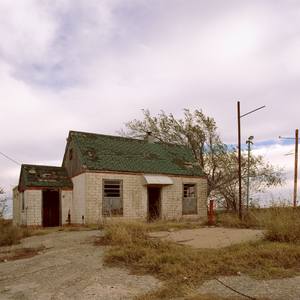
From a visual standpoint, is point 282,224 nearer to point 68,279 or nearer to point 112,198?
point 68,279

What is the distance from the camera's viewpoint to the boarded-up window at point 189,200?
78.0ft

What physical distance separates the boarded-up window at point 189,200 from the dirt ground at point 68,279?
48.4 feet

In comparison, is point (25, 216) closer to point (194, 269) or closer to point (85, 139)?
point (85, 139)

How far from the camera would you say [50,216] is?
22.0 m

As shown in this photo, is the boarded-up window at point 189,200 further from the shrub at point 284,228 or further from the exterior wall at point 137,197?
the shrub at point 284,228

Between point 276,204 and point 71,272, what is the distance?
6.86 metres

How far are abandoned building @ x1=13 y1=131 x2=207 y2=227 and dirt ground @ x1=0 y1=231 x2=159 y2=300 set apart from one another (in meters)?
11.4

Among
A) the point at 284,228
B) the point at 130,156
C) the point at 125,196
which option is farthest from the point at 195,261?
the point at 130,156

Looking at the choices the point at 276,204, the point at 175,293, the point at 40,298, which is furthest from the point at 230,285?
the point at 276,204

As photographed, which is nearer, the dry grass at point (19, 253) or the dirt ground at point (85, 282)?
the dirt ground at point (85, 282)

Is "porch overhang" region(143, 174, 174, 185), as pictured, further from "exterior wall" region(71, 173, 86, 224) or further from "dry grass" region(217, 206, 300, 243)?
"dry grass" region(217, 206, 300, 243)

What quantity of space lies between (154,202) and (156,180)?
1925mm

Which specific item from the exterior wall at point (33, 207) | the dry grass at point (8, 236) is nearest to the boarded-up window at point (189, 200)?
the exterior wall at point (33, 207)

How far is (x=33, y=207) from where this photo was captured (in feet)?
67.4
